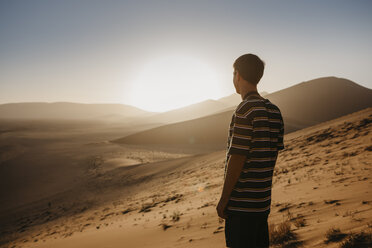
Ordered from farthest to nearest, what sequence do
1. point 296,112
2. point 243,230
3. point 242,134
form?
point 296,112
point 243,230
point 242,134

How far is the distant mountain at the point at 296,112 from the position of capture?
43.1 m

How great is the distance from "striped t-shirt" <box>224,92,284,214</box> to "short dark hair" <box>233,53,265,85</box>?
0.45ft

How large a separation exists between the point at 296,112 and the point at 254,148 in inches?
2506

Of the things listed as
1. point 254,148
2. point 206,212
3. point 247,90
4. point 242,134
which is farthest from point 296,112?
point 242,134

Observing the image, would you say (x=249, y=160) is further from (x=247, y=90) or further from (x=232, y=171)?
(x=247, y=90)

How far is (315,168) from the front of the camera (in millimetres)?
7805

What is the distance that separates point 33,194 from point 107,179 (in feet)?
16.6

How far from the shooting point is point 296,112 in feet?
192

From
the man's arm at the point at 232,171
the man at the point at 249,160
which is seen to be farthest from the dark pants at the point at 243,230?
the man's arm at the point at 232,171

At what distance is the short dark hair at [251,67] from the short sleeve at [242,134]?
1.17 ft

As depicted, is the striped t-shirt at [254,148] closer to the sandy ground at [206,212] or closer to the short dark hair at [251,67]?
the short dark hair at [251,67]

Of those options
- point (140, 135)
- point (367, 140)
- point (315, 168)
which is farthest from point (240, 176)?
point (140, 135)

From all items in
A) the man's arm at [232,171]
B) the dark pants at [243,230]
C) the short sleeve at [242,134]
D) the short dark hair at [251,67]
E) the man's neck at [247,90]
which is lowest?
the dark pants at [243,230]

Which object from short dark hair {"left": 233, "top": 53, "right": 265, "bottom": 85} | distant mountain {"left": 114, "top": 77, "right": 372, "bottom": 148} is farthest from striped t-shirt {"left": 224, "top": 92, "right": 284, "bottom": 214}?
distant mountain {"left": 114, "top": 77, "right": 372, "bottom": 148}
